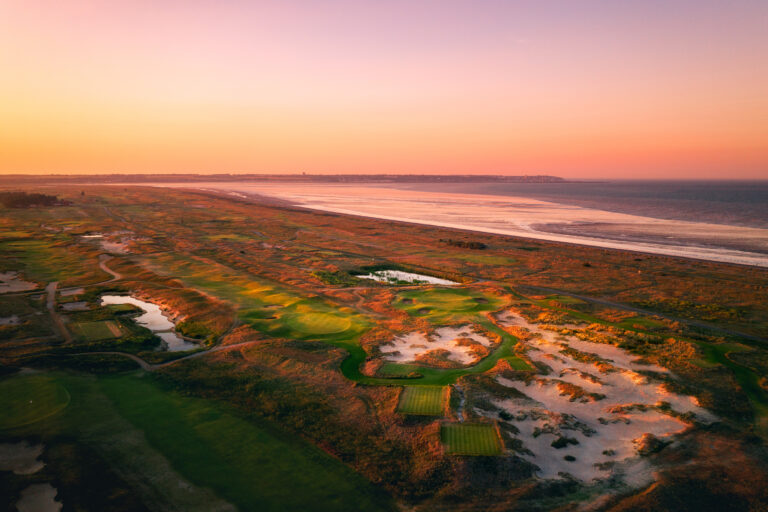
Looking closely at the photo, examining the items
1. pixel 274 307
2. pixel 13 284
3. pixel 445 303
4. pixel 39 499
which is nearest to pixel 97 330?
pixel 274 307

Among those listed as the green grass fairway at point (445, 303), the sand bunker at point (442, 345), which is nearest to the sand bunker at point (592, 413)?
the sand bunker at point (442, 345)

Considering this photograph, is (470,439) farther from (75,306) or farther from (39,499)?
(75,306)

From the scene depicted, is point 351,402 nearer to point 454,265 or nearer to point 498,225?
point 454,265

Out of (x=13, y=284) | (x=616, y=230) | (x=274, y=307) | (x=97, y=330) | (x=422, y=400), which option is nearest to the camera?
(x=422, y=400)

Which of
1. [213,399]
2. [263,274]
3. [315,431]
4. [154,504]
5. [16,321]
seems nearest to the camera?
[154,504]

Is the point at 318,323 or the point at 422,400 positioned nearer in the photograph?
the point at 422,400

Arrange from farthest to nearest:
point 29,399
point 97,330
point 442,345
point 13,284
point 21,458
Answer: point 13,284 < point 97,330 < point 442,345 < point 29,399 < point 21,458

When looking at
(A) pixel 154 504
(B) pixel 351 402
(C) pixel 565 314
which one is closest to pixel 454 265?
(C) pixel 565 314
